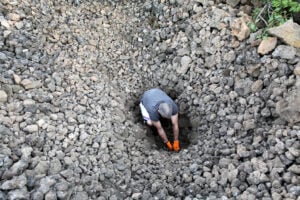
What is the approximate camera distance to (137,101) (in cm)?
430

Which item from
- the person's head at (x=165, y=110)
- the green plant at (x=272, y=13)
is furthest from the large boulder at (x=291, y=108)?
the person's head at (x=165, y=110)

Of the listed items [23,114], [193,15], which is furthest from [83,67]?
[193,15]

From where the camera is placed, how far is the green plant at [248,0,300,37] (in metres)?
3.72

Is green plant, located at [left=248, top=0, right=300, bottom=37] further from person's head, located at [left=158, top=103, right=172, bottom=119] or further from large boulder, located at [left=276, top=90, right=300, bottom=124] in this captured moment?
person's head, located at [left=158, top=103, right=172, bottom=119]

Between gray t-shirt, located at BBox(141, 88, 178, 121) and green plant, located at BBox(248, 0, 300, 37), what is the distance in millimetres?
1089

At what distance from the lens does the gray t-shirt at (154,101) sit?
395 cm

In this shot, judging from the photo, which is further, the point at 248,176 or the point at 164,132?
A: the point at 164,132

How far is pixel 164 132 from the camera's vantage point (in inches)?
163

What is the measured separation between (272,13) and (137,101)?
1.67 metres

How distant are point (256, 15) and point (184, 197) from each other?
1.95 metres

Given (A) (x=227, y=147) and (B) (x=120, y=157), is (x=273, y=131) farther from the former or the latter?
(B) (x=120, y=157)

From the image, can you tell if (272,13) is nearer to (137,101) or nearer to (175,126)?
(175,126)

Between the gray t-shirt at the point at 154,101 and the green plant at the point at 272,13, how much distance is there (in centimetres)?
109

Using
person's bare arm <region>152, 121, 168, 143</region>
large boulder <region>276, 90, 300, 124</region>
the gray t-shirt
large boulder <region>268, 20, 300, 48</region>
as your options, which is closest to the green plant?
large boulder <region>268, 20, 300, 48</region>
